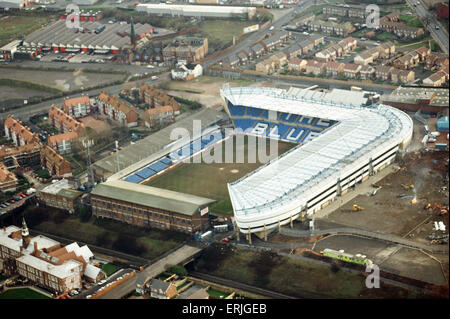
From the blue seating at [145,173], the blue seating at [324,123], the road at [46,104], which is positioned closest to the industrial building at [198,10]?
the road at [46,104]

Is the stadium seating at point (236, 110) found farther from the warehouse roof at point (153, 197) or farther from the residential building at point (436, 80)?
the residential building at point (436, 80)

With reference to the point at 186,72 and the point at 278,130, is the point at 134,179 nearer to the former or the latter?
the point at 278,130

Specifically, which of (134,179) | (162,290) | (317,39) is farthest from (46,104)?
(162,290)

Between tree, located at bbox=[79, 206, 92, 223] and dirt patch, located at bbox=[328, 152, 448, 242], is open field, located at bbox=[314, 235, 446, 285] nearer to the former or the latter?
dirt patch, located at bbox=[328, 152, 448, 242]

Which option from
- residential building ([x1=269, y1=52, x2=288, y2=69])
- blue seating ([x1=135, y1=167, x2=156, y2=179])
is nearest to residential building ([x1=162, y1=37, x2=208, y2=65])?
residential building ([x1=269, y1=52, x2=288, y2=69])

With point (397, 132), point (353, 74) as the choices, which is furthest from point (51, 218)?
point (353, 74)
